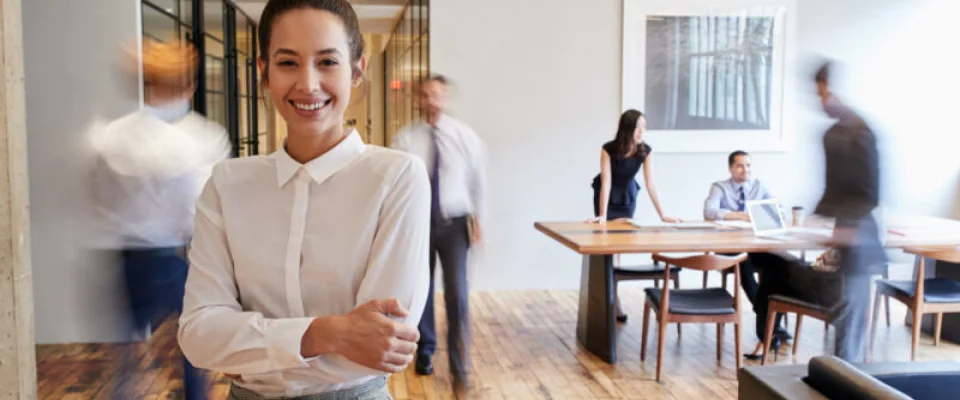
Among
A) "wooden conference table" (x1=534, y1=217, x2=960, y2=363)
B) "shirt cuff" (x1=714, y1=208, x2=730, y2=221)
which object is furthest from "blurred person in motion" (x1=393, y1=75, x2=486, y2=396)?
"shirt cuff" (x1=714, y1=208, x2=730, y2=221)

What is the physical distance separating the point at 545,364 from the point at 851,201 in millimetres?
1971

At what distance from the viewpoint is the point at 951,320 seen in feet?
17.7

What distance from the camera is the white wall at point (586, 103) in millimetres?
6836

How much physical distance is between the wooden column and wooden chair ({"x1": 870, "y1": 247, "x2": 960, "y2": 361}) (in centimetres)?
439

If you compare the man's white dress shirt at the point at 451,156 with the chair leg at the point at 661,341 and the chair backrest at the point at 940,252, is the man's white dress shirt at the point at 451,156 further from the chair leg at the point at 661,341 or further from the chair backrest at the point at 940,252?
the chair backrest at the point at 940,252

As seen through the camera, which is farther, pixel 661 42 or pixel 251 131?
pixel 251 131

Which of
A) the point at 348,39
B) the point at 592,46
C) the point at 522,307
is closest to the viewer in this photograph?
the point at 348,39

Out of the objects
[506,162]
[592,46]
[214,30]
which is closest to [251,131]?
[214,30]

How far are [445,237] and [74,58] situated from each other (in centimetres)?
262

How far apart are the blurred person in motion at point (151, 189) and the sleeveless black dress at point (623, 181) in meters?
3.19

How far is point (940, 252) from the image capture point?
4410 millimetres

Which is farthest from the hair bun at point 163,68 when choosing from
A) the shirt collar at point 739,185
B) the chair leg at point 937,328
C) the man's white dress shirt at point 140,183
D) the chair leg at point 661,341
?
the chair leg at point 937,328

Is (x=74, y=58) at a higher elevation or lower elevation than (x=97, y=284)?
higher

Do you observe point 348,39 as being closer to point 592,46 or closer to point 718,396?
point 718,396
